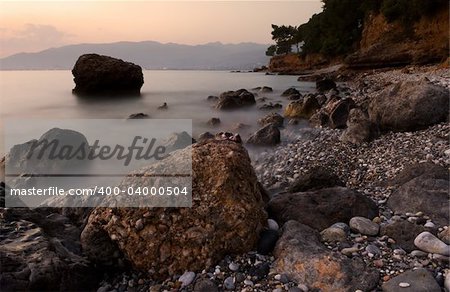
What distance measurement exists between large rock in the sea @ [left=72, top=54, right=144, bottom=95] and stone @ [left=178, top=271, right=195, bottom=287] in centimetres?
2593

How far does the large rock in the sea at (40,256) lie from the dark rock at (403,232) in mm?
3161

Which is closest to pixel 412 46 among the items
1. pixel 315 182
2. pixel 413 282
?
pixel 315 182

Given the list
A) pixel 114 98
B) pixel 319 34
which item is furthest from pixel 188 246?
pixel 319 34

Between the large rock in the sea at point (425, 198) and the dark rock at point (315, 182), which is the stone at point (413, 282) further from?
the dark rock at point (315, 182)

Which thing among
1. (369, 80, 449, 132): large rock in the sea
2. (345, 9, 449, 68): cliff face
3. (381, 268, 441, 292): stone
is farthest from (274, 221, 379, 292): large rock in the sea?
(345, 9, 449, 68): cliff face

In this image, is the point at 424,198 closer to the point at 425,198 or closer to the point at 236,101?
the point at 425,198

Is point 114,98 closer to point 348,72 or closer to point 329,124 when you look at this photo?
point 329,124

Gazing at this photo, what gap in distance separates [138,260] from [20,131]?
1210 centimetres

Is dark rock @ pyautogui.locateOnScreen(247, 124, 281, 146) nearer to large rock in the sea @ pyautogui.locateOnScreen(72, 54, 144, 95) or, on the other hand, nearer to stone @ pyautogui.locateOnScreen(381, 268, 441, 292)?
stone @ pyautogui.locateOnScreen(381, 268, 441, 292)

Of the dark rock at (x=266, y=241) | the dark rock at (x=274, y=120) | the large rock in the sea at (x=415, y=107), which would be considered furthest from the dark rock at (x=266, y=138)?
the dark rock at (x=266, y=241)

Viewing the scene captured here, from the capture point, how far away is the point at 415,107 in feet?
26.1

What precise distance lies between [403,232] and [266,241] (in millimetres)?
1486

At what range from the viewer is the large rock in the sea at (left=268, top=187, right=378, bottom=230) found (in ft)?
14.8

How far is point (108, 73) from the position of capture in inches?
1080
